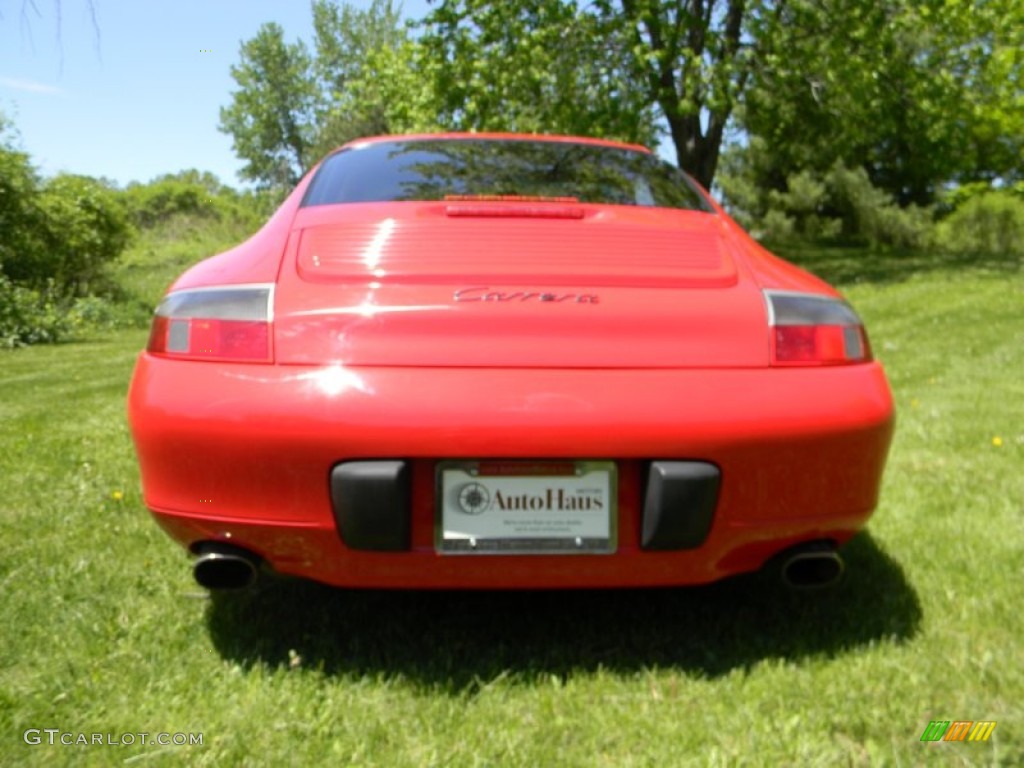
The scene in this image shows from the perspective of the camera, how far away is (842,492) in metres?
2.01

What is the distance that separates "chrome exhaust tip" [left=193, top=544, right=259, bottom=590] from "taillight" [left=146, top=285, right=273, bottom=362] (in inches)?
17.1

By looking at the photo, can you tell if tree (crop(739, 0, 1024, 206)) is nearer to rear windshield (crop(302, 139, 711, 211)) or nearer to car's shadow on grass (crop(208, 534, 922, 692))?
rear windshield (crop(302, 139, 711, 211))

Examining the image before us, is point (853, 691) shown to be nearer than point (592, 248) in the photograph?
Yes

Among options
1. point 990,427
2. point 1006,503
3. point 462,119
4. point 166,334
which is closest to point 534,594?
point 166,334

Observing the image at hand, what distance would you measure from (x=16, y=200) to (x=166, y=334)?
593 inches

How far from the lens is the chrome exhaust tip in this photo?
2.00 meters

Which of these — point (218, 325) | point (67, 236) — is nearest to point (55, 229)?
point (67, 236)

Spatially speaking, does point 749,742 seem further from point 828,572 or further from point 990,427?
point 990,427

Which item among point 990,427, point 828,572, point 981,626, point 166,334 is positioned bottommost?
point 990,427

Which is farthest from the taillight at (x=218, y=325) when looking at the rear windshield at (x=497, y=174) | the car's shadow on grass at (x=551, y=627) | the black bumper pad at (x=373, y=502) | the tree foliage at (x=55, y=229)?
the tree foliage at (x=55, y=229)

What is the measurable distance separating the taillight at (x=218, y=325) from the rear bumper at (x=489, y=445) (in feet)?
0.13

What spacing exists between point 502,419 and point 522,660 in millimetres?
714

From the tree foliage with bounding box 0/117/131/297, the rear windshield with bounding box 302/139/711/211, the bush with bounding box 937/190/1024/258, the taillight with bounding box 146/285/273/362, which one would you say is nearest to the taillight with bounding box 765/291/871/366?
the rear windshield with bounding box 302/139/711/211

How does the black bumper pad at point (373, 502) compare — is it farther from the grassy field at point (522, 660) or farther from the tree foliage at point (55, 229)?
the tree foliage at point (55, 229)
